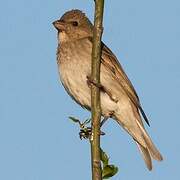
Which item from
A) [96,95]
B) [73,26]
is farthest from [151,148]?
[96,95]

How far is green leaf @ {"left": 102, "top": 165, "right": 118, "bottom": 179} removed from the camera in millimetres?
3041

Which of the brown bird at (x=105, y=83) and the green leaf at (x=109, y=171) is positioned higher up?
the brown bird at (x=105, y=83)

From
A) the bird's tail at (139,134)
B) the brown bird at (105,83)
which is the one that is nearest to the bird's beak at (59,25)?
the brown bird at (105,83)

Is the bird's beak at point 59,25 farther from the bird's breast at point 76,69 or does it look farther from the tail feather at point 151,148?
the tail feather at point 151,148

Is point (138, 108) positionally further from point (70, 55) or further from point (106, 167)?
point (106, 167)

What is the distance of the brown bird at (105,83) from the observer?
7047 millimetres

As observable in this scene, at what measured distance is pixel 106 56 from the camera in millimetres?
7344

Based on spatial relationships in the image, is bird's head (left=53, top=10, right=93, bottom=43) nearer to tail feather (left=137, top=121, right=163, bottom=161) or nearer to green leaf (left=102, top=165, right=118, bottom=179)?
tail feather (left=137, top=121, right=163, bottom=161)

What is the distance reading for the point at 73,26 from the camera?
325 inches

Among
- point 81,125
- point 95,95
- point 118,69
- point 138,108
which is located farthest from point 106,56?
point 95,95

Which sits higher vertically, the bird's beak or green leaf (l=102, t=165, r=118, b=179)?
the bird's beak

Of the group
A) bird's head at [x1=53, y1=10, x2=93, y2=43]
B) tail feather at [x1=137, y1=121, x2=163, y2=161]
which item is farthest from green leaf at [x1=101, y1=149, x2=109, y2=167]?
bird's head at [x1=53, y1=10, x2=93, y2=43]

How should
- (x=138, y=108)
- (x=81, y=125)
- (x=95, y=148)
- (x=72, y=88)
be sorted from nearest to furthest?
(x=95, y=148)
(x=81, y=125)
(x=72, y=88)
(x=138, y=108)

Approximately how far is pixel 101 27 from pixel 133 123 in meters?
4.68
